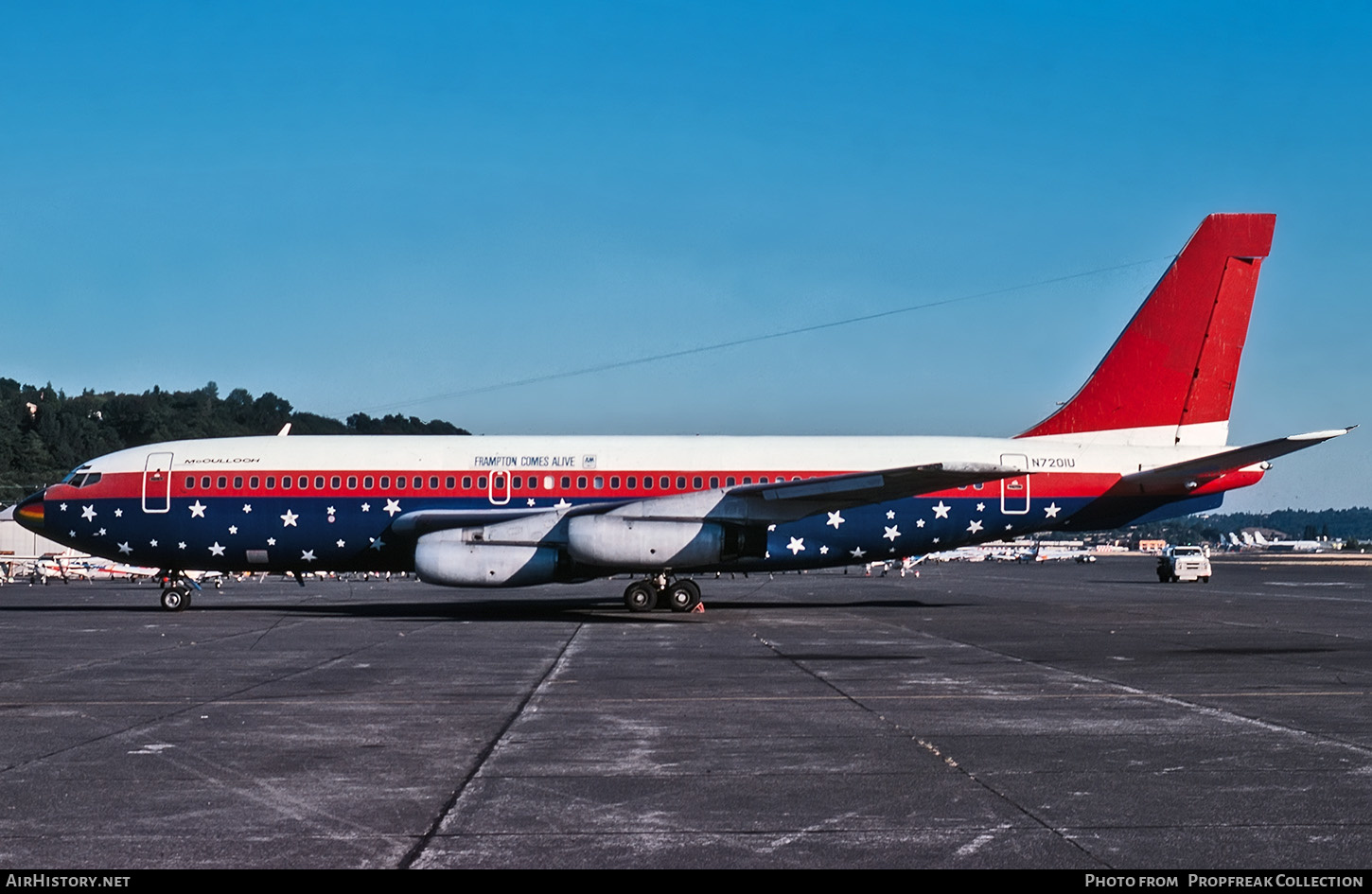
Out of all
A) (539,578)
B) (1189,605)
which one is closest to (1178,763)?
(539,578)

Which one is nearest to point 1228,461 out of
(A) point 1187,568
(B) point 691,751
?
(B) point 691,751

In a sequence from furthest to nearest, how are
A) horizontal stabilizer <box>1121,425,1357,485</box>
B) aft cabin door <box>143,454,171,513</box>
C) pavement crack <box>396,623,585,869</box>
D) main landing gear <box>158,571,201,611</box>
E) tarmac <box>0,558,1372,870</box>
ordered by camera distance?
main landing gear <box>158,571,201,611</box>, aft cabin door <box>143,454,171,513</box>, horizontal stabilizer <box>1121,425,1357,485</box>, tarmac <box>0,558,1372,870</box>, pavement crack <box>396,623,585,869</box>

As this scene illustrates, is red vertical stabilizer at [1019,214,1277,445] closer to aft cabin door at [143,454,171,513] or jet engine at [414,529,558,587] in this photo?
jet engine at [414,529,558,587]

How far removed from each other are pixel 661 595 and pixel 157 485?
40.1 feet

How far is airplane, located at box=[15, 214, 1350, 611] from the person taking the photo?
93.8 ft

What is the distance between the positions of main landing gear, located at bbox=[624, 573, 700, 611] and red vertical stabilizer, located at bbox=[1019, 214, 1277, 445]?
9.22 m

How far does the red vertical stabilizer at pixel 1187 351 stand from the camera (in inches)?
1171

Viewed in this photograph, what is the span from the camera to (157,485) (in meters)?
A: 29.4

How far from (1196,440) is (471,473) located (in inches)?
682

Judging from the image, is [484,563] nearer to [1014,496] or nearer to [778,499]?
[778,499]

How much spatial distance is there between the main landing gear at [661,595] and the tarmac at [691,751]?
21.8 ft

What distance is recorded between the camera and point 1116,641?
797 inches

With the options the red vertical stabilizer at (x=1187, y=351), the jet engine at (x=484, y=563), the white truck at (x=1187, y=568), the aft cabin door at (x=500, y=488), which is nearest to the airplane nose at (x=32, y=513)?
the jet engine at (x=484, y=563)

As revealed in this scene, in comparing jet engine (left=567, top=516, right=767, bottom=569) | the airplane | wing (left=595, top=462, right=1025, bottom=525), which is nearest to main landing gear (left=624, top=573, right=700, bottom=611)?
the airplane
